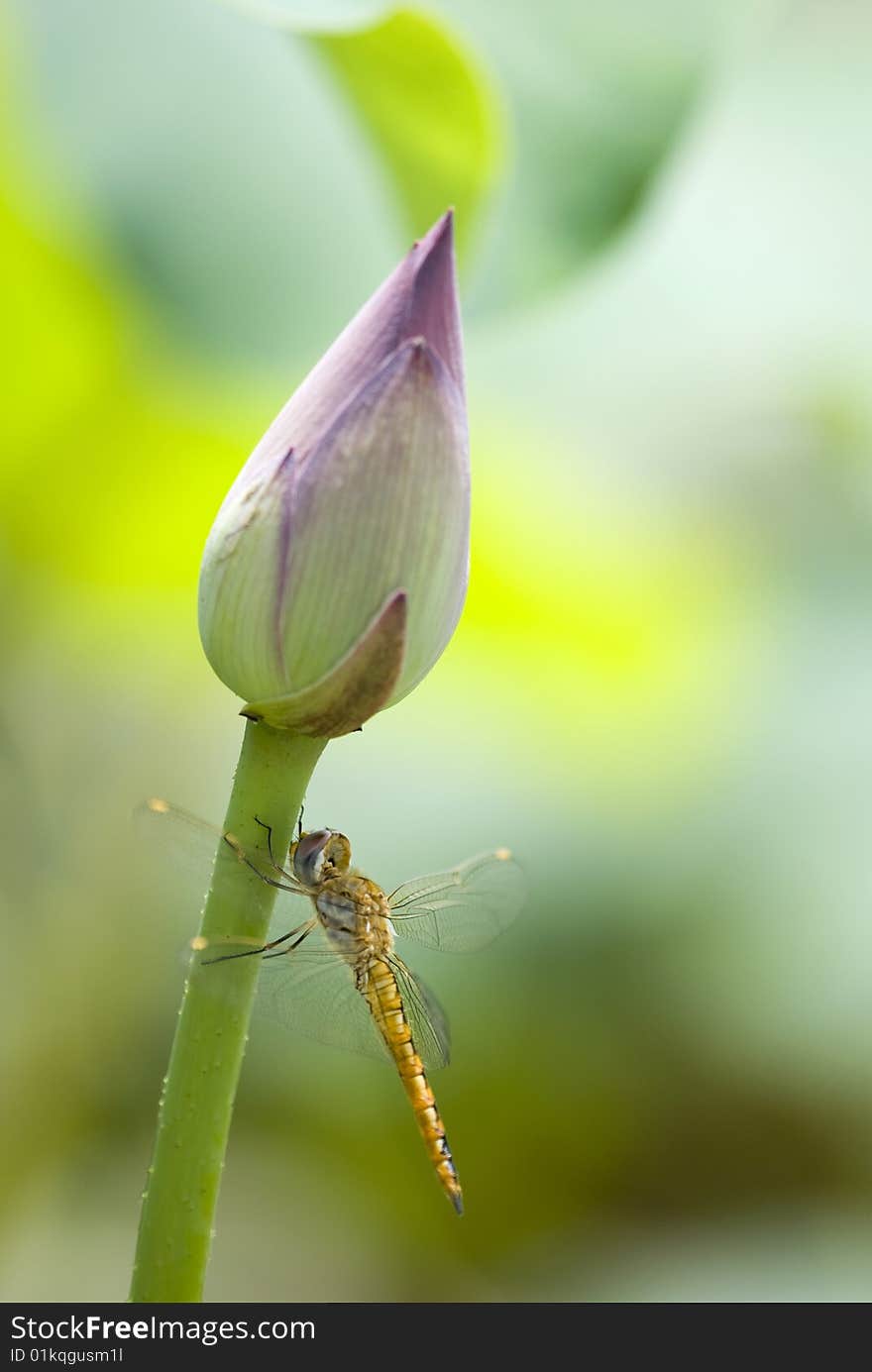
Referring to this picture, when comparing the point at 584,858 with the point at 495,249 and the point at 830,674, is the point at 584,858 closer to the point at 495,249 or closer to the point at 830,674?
the point at 830,674

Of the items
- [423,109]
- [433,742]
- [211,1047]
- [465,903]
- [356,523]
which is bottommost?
[211,1047]

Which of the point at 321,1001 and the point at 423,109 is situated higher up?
the point at 423,109

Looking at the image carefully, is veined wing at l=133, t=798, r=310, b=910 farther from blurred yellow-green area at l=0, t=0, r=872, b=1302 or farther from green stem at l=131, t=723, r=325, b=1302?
blurred yellow-green area at l=0, t=0, r=872, b=1302

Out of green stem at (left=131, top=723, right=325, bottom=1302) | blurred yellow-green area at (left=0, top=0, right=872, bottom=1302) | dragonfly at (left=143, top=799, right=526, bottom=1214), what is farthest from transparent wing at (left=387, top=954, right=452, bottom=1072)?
blurred yellow-green area at (left=0, top=0, right=872, bottom=1302)

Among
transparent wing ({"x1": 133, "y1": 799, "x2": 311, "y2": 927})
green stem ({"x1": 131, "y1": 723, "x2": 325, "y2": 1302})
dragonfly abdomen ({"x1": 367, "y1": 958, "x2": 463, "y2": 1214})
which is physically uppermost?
transparent wing ({"x1": 133, "y1": 799, "x2": 311, "y2": 927})

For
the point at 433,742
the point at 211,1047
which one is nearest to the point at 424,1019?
the point at 211,1047

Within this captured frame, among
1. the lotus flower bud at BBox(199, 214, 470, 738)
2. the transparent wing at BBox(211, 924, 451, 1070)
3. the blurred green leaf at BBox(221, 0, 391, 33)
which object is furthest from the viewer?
the blurred green leaf at BBox(221, 0, 391, 33)

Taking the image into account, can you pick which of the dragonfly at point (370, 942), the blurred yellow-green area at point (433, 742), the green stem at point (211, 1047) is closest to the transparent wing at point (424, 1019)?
the dragonfly at point (370, 942)

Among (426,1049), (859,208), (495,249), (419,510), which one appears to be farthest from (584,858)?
(859,208)

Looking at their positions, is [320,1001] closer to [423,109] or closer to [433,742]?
[423,109]
